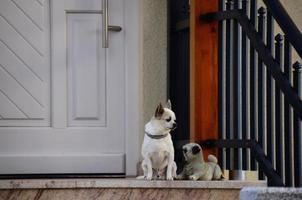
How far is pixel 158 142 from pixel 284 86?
2.37ft

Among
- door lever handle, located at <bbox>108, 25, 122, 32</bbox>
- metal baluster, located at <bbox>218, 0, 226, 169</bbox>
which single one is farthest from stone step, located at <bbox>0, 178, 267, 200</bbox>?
door lever handle, located at <bbox>108, 25, 122, 32</bbox>

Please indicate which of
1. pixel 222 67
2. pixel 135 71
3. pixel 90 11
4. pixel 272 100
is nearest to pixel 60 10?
pixel 90 11

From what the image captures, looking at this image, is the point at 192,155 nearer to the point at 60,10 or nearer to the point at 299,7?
the point at 60,10

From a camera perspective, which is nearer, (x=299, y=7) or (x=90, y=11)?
(x=90, y=11)

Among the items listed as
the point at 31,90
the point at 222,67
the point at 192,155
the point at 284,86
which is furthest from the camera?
the point at 31,90

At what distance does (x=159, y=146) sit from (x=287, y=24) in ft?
3.00

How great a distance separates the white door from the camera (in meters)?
6.62

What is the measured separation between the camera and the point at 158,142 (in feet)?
18.8

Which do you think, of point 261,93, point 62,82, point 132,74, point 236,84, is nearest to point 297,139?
point 261,93

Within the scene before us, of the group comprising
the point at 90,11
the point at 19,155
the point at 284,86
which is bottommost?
the point at 19,155

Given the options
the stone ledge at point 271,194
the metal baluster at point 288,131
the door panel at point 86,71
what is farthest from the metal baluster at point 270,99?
the stone ledge at point 271,194

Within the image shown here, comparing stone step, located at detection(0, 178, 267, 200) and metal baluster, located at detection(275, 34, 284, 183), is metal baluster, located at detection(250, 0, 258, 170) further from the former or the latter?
stone step, located at detection(0, 178, 267, 200)

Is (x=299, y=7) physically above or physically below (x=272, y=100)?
above

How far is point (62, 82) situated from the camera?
665 centimetres
